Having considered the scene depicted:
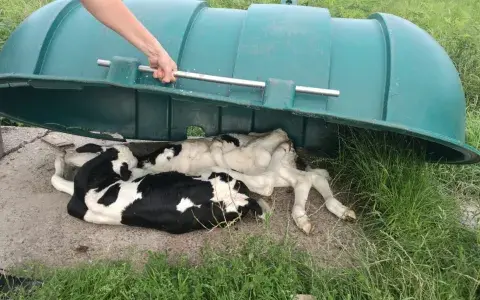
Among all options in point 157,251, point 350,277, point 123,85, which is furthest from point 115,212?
point 350,277

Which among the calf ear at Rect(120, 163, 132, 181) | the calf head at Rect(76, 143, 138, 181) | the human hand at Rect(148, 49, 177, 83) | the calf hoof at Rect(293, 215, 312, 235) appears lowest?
the calf hoof at Rect(293, 215, 312, 235)

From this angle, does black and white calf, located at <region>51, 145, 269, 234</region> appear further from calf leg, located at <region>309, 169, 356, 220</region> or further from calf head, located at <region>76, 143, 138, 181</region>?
calf leg, located at <region>309, 169, 356, 220</region>

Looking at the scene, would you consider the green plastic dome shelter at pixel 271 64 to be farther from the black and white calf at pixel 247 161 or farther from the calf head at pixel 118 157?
the calf head at pixel 118 157

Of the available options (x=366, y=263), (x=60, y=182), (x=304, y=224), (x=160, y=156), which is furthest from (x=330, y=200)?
(x=60, y=182)

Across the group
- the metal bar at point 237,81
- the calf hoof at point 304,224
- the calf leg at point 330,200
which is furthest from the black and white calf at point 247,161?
the metal bar at point 237,81

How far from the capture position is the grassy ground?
8.54 ft

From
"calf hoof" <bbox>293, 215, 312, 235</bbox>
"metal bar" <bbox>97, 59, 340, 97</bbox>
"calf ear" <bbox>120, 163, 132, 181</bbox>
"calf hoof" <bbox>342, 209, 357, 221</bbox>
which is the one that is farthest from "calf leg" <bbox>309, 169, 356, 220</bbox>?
"calf ear" <bbox>120, 163, 132, 181</bbox>

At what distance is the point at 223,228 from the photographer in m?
3.12

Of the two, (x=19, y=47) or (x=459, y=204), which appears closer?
(x=19, y=47)

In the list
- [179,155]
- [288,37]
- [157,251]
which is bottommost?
[157,251]

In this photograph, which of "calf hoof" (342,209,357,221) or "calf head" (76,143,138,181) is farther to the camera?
"calf head" (76,143,138,181)

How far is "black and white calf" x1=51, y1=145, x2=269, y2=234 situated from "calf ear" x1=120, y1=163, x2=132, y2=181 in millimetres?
89

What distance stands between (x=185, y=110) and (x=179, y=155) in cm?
41

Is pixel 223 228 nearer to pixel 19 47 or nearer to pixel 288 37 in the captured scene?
pixel 288 37
